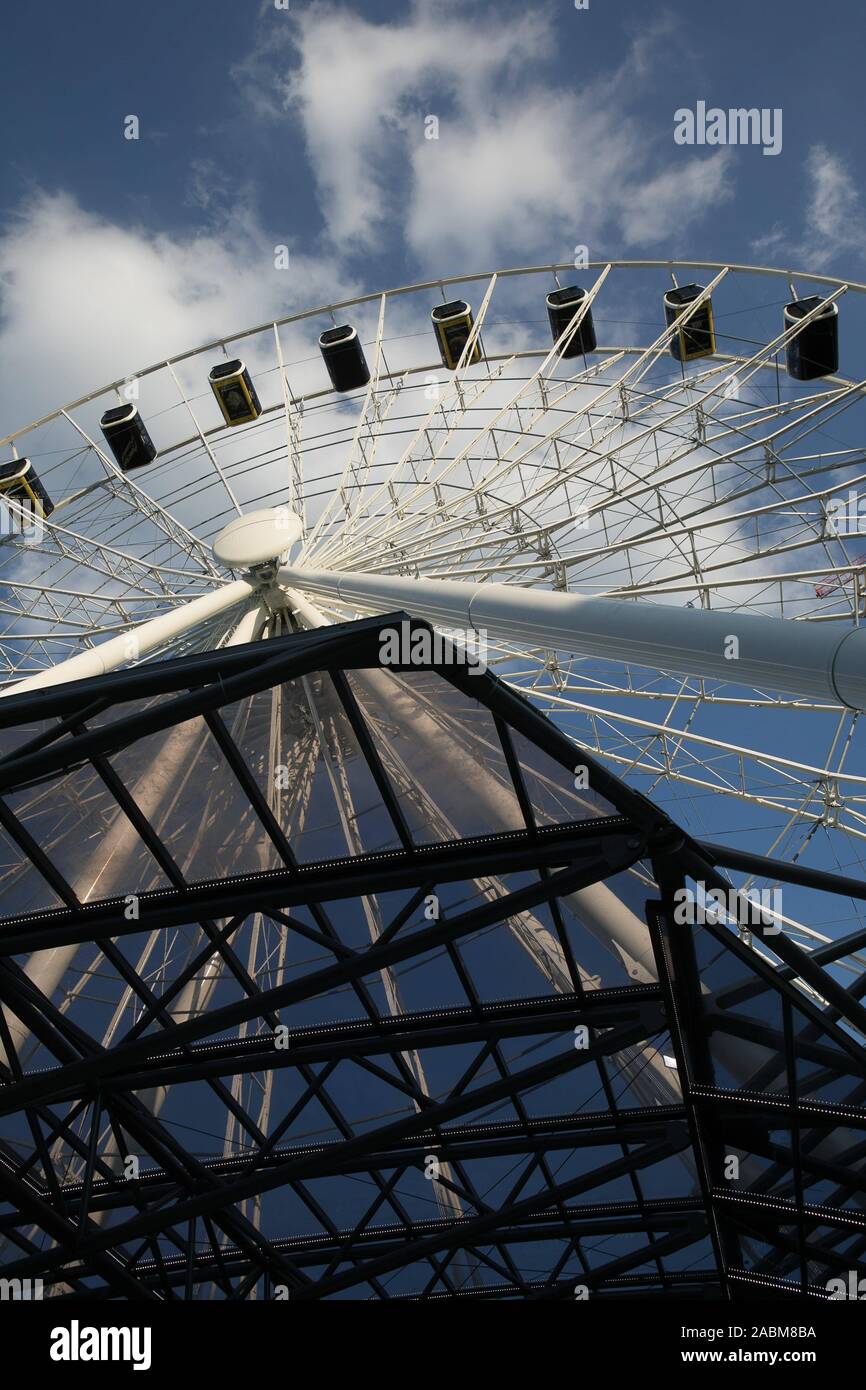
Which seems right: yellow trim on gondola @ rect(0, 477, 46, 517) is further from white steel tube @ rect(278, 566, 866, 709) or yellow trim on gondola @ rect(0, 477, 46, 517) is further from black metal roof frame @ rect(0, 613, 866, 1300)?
white steel tube @ rect(278, 566, 866, 709)

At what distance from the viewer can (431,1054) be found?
824 inches

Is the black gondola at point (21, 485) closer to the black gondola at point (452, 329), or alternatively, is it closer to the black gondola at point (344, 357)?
the black gondola at point (344, 357)

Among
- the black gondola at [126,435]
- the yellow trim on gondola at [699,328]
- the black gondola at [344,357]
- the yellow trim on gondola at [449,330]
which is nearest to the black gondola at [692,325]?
the yellow trim on gondola at [699,328]

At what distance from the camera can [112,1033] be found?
61.6 ft

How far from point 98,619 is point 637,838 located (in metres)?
22.9

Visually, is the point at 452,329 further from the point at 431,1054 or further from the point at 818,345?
the point at 431,1054

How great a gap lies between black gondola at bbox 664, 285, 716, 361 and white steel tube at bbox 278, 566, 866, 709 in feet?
66.8

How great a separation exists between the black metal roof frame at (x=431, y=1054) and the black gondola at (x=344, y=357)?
22869 millimetres

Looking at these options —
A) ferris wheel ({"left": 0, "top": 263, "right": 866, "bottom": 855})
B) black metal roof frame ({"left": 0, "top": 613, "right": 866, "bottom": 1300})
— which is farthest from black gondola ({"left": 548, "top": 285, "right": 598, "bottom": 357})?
black metal roof frame ({"left": 0, "top": 613, "right": 866, "bottom": 1300})

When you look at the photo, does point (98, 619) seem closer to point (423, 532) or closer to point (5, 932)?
point (423, 532)

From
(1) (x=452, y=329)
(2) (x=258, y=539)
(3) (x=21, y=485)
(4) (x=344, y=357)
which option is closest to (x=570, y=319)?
(1) (x=452, y=329)

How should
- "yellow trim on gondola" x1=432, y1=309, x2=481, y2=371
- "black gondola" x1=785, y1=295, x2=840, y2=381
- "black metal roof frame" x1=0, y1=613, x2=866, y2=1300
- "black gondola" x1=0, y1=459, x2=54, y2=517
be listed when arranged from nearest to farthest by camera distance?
"black metal roof frame" x1=0, y1=613, x2=866, y2=1300 → "black gondola" x1=785, y1=295, x2=840, y2=381 → "black gondola" x1=0, y1=459, x2=54, y2=517 → "yellow trim on gondola" x1=432, y1=309, x2=481, y2=371

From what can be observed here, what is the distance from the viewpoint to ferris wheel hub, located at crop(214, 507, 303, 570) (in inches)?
1019
